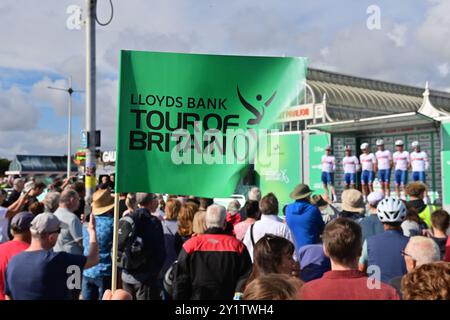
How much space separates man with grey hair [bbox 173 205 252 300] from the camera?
12.1 feet

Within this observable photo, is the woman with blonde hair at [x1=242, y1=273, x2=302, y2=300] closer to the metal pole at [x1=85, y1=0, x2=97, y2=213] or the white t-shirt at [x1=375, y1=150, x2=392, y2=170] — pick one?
the metal pole at [x1=85, y1=0, x2=97, y2=213]

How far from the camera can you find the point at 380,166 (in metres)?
15.8

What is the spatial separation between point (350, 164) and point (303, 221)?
1195 centimetres

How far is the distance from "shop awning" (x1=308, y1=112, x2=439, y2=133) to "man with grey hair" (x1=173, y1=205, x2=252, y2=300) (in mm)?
11167

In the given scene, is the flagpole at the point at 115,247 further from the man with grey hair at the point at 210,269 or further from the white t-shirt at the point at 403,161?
the white t-shirt at the point at 403,161

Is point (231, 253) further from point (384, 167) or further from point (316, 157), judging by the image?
point (316, 157)

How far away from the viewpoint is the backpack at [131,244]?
4.66 meters

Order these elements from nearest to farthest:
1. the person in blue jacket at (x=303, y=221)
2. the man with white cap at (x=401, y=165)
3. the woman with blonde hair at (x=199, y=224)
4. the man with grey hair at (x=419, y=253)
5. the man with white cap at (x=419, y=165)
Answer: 1. the man with grey hair at (x=419, y=253)
2. the woman with blonde hair at (x=199, y=224)
3. the person in blue jacket at (x=303, y=221)
4. the man with white cap at (x=419, y=165)
5. the man with white cap at (x=401, y=165)

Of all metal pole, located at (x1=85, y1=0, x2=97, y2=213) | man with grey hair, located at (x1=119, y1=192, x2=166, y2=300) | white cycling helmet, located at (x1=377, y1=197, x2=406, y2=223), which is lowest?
man with grey hair, located at (x1=119, y1=192, x2=166, y2=300)

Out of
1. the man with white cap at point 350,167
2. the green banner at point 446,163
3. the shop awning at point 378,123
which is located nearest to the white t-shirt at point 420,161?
the shop awning at point 378,123

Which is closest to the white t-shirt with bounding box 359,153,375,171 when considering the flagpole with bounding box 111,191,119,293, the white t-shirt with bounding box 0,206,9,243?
the white t-shirt with bounding box 0,206,9,243

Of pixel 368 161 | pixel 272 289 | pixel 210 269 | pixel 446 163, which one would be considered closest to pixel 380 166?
pixel 368 161

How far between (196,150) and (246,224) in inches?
55.3

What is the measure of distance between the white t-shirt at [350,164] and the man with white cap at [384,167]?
35.3 inches
